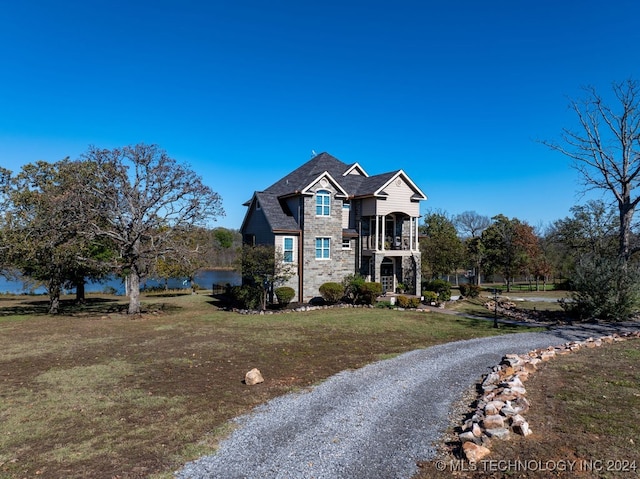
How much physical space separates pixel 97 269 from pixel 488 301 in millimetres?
25384

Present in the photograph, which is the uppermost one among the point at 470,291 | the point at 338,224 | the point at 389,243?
the point at 338,224

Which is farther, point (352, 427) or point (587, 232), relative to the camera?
point (587, 232)

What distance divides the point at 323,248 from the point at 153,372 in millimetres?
16530

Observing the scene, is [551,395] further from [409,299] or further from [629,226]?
[629,226]

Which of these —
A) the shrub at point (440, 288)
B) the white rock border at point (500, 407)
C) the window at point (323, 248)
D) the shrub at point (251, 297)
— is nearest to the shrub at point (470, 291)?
the shrub at point (440, 288)

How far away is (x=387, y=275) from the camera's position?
29969 millimetres

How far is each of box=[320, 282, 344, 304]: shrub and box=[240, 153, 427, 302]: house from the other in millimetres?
969

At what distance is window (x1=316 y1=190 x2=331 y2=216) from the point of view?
2636cm

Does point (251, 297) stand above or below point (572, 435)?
above

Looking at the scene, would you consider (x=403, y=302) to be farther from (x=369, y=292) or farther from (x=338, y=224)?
(x=338, y=224)

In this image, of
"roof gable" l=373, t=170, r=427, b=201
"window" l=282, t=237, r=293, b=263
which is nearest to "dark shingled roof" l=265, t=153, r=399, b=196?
"roof gable" l=373, t=170, r=427, b=201

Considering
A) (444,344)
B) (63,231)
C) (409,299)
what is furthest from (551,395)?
(63,231)

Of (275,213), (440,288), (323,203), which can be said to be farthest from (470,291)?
(275,213)

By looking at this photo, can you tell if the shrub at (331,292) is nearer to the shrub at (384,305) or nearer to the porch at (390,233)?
the shrub at (384,305)
